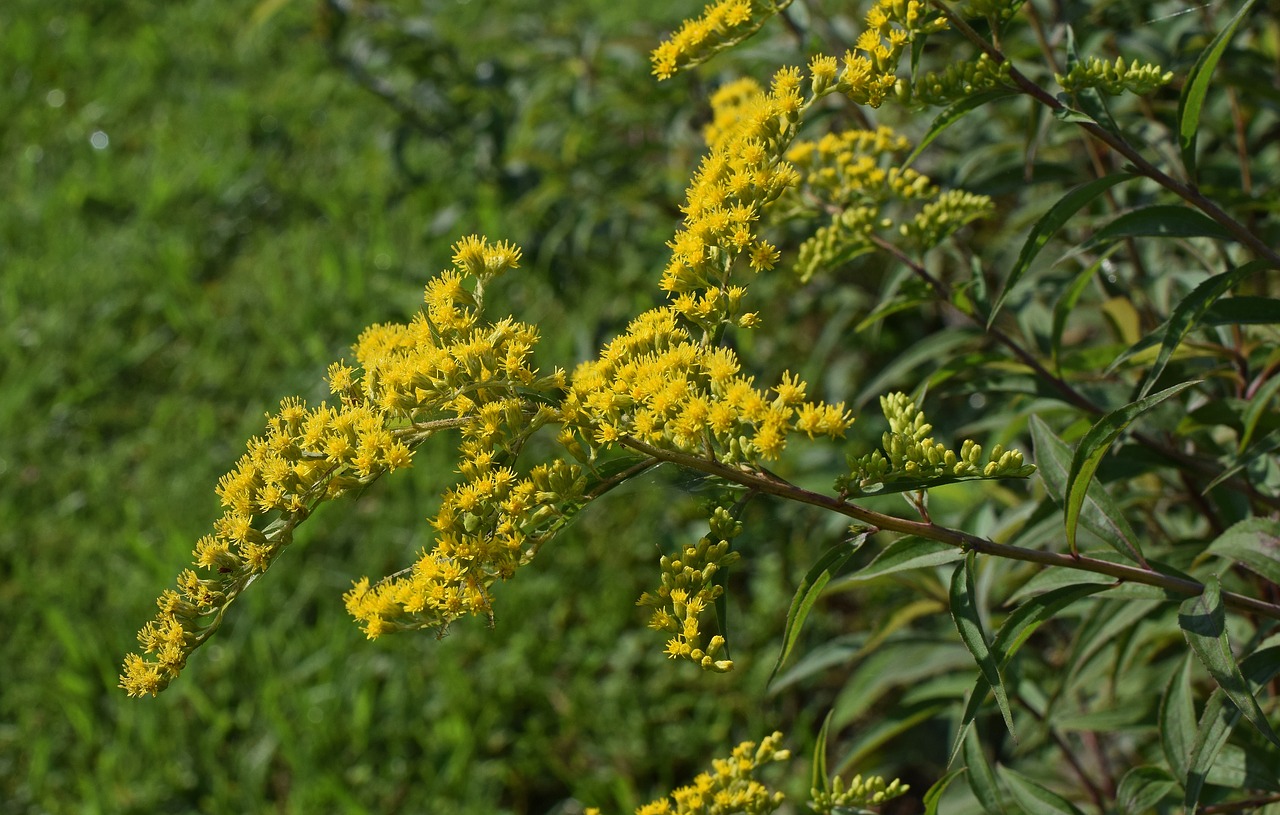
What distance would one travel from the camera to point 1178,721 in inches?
81.2

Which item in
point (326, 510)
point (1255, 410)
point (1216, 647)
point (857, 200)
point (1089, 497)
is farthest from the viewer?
point (326, 510)

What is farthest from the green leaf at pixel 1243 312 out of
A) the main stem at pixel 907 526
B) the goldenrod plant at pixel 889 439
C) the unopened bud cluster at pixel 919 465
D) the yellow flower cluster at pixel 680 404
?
the yellow flower cluster at pixel 680 404

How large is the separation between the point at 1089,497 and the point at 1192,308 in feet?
1.12

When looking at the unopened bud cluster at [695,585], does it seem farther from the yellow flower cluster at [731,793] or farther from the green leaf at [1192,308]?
the green leaf at [1192,308]

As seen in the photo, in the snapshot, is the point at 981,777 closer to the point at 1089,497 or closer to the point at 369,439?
the point at 1089,497

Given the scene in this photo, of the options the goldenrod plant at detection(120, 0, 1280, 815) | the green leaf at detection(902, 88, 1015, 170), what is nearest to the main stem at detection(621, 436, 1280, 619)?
the goldenrod plant at detection(120, 0, 1280, 815)

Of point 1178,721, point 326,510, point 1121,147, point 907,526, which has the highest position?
→ point 1121,147

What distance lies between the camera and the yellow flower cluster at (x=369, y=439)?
1.84m

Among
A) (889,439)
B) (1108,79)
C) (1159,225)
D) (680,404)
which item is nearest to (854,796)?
(889,439)

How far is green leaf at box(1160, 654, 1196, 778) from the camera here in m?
2.02

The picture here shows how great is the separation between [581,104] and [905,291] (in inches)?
81.0

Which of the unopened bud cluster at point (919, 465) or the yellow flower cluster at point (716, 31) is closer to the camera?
the unopened bud cluster at point (919, 465)

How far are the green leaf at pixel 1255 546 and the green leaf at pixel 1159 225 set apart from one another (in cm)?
48

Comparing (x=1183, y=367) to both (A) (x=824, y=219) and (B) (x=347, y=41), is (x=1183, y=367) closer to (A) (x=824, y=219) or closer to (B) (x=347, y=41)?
(A) (x=824, y=219)
